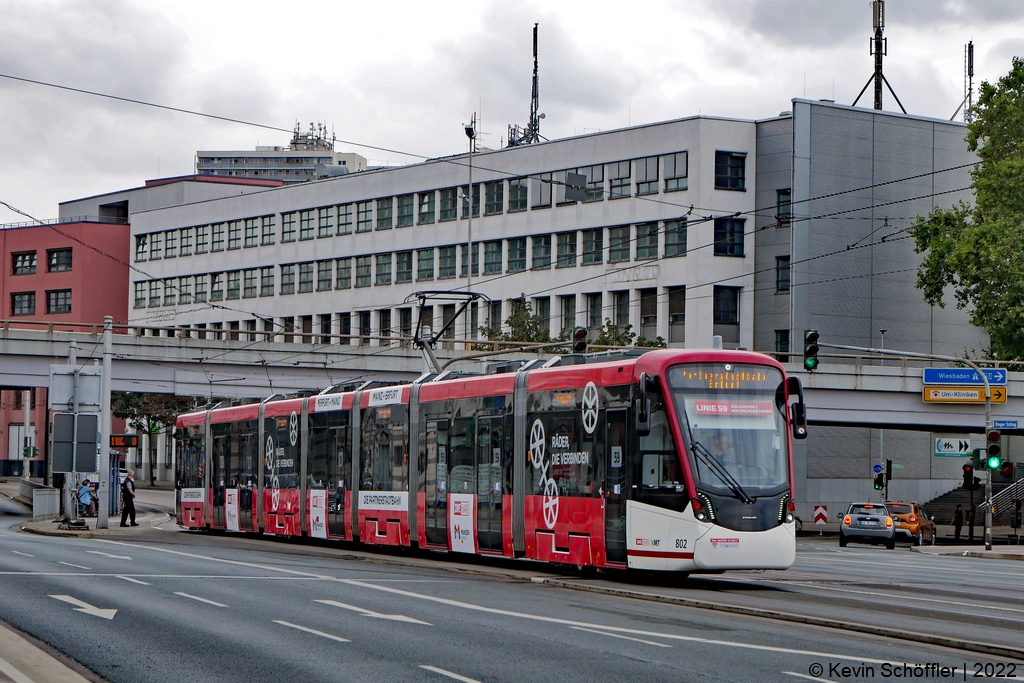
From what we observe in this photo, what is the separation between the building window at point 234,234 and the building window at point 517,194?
79.0 feet

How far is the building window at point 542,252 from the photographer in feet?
248

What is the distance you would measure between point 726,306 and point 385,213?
2352 cm

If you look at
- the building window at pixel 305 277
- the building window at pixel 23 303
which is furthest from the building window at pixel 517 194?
the building window at pixel 23 303

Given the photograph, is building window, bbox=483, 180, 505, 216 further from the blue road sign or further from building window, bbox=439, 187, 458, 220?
the blue road sign

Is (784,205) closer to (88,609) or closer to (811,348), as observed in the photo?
(811,348)

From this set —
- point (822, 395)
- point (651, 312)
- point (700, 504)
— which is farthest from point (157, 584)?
point (651, 312)

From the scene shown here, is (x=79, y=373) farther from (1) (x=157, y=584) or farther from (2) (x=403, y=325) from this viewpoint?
(2) (x=403, y=325)

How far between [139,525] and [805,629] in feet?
108

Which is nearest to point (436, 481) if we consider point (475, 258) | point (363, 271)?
point (475, 258)

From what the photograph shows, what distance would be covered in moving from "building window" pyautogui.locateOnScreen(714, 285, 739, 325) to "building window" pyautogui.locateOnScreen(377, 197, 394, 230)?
22551 mm

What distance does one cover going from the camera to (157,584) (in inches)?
745

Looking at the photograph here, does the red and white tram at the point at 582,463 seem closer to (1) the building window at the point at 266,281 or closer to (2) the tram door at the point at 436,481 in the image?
(2) the tram door at the point at 436,481

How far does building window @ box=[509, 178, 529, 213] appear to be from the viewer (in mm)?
76500

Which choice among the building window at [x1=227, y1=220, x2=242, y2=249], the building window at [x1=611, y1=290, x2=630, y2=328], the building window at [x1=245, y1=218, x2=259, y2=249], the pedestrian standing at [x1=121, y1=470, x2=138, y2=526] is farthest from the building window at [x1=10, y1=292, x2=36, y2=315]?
the pedestrian standing at [x1=121, y1=470, x2=138, y2=526]
